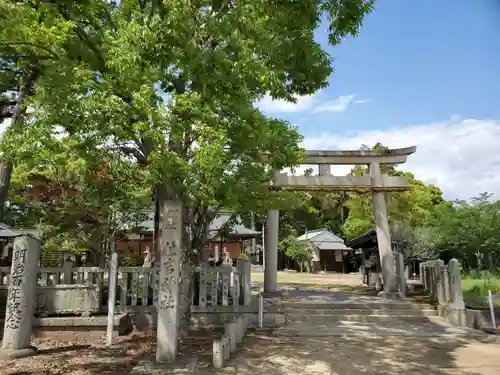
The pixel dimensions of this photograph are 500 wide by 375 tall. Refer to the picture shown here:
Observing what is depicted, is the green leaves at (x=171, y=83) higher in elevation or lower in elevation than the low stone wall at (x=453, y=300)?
higher

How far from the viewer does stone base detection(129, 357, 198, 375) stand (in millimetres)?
6411

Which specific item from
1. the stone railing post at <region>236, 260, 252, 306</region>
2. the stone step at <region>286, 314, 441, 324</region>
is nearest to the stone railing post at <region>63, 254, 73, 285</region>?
the stone railing post at <region>236, 260, 252, 306</region>

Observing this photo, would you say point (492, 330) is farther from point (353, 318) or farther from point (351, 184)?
point (351, 184)

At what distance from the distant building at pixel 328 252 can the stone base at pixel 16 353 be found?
29902 mm

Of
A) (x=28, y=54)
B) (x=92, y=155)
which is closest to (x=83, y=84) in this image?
(x=92, y=155)

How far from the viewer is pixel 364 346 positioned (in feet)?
27.6

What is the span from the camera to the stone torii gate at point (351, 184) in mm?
14531

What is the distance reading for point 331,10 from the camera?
23.8ft

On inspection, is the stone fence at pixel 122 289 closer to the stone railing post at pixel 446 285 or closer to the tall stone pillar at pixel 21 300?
the tall stone pillar at pixel 21 300

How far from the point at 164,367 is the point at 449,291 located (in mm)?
8239

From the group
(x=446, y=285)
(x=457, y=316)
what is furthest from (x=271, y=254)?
(x=457, y=316)

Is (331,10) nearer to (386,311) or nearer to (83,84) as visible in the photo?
(83,84)

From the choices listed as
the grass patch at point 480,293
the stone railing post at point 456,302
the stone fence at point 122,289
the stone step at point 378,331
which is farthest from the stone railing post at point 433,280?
the stone fence at point 122,289

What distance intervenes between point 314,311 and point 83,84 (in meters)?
8.48
